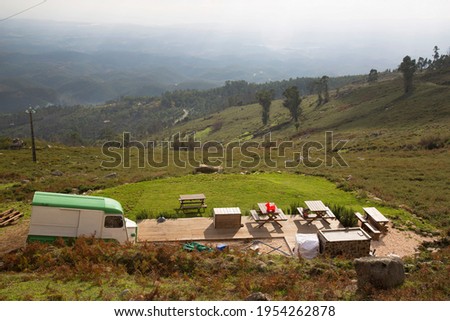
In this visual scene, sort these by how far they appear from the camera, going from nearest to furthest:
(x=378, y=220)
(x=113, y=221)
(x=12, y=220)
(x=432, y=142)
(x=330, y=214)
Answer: (x=113, y=221)
(x=378, y=220)
(x=12, y=220)
(x=330, y=214)
(x=432, y=142)

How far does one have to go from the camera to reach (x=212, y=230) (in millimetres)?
20000

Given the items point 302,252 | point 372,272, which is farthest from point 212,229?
point 372,272

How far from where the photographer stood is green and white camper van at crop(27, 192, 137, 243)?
16.4 metres

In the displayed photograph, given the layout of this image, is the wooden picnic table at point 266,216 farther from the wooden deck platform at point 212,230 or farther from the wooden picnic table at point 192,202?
the wooden picnic table at point 192,202

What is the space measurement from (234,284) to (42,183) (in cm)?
2449

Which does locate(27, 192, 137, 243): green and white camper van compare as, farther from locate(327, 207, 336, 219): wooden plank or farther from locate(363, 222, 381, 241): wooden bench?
locate(363, 222, 381, 241): wooden bench

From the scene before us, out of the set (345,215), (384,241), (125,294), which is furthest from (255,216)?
(125,294)

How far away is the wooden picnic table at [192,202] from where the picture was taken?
22.8 meters

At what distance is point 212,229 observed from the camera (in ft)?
66.0

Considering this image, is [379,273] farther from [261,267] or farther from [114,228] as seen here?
[114,228]

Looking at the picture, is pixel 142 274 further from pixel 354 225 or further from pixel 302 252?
pixel 354 225

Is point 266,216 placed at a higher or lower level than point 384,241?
higher

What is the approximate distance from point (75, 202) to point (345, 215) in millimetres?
14940

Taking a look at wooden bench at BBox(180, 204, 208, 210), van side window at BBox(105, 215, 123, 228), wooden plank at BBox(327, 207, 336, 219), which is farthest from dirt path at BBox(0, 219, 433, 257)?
wooden bench at BBox(180, 204, 208, 210)
